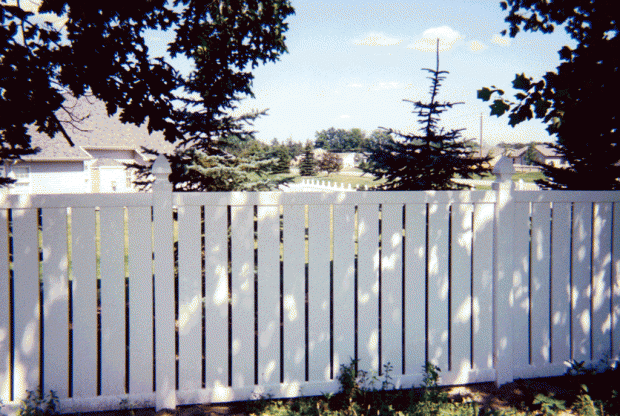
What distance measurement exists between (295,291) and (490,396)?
1852 mm

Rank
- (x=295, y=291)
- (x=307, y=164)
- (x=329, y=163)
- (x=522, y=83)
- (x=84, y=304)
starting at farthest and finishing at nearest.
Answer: (x=329, y=163) → (x=307, y=164) → (x=295, y=291) → (x=522, y=83) → (x=84, y=304)

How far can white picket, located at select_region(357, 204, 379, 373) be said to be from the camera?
347 cm

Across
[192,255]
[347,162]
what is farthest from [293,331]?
[347,162]

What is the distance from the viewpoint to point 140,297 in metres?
3.23

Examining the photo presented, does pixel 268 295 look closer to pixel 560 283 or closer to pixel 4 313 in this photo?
pixel 4 313

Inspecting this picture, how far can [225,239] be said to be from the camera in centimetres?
329

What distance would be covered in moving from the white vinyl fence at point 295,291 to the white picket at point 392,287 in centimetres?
1

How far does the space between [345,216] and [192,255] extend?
1229 millimetres

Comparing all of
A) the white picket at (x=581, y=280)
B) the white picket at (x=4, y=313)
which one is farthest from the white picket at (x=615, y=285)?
the white picket at (x=4, y=313)

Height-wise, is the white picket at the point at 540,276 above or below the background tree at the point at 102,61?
below

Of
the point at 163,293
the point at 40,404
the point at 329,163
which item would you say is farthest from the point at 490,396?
the point at 329,163

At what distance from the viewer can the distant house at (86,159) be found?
773 inches

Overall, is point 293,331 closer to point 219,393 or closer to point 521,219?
A: point 219,393

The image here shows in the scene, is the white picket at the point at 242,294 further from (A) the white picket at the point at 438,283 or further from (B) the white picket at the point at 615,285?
(B) the white picket at the point at 615,285
